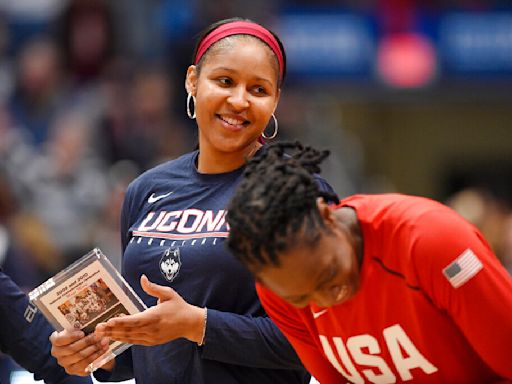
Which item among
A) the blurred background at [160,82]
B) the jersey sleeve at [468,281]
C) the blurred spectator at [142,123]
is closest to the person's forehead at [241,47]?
the jersey sleeve at [468,281]

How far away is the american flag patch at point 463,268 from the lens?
9.04ft

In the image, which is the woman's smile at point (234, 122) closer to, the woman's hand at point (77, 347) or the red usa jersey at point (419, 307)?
the red usa jersey at point (419, 307)

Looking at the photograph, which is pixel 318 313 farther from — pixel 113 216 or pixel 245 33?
pixel 113 216

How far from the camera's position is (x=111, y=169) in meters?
8.91

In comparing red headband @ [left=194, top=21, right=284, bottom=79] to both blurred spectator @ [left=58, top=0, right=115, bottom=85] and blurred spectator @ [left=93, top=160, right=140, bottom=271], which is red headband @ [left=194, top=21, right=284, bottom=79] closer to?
blurred spectator @ [left=93, top=160, right=140, bottom=271]

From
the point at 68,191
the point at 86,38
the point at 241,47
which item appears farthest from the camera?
the point at 86,38

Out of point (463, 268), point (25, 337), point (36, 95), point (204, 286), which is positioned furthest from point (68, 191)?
point (463, 268)

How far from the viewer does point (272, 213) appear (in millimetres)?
2732

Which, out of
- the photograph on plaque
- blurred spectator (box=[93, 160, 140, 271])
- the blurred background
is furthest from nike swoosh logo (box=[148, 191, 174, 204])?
the blurred background

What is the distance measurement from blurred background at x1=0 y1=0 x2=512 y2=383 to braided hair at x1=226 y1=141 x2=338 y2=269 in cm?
484

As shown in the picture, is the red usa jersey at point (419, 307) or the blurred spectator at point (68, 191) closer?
Answer: the red usa jersey at point (419, 307)

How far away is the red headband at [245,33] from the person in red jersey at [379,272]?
0.60 m

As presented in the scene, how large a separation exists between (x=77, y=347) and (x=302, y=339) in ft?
2.21

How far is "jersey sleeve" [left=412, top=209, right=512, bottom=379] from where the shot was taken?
2762mm
